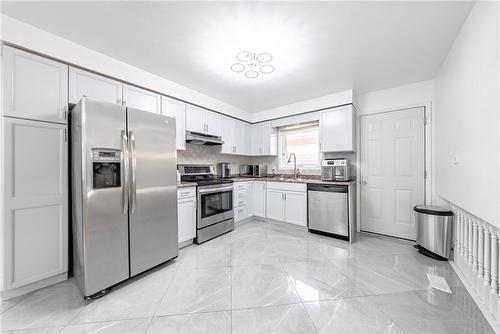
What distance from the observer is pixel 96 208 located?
1684 mm

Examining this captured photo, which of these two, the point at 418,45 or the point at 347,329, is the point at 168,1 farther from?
the point at 347,329

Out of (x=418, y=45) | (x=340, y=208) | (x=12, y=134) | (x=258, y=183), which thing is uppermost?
(x=418, y=45)

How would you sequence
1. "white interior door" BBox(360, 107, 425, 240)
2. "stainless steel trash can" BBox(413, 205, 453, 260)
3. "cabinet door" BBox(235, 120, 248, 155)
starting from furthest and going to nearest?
"cabinet door" BBox(235, 120, 248, 155)
"white interior door" BBox(360, 107, 425, 240)
"stainless steel trash can" BBox(413, 205, 453, 260)

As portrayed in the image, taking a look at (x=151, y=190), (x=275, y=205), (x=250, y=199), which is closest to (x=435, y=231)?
(x=275, y=205)

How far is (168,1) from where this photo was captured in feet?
4.99

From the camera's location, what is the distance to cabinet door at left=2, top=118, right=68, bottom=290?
64.3 inches

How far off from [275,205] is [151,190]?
7.72 ft

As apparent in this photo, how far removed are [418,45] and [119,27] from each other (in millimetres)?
3058

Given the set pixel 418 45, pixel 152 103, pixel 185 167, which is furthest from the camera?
pixel 185 167

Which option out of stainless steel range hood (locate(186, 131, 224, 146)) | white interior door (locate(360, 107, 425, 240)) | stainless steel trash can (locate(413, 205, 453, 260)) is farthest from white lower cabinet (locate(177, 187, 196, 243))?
stainless steel trash can (locate(413, 205, 453, 260))

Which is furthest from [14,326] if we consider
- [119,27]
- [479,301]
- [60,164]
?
[479,301]

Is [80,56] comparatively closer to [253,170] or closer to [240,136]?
[240,136]

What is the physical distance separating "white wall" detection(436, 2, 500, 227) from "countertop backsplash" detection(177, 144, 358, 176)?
4.87 ft

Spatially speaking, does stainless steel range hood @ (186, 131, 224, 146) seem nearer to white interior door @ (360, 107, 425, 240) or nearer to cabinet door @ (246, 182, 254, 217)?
cabinet door @ (246, 182, 254, 217)
